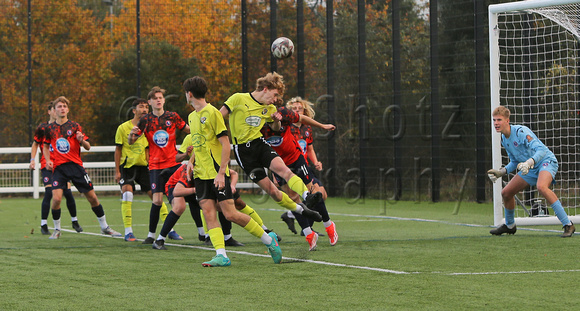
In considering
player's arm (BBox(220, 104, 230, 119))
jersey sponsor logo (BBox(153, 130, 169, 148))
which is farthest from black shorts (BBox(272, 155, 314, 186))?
jersey sponsor logo (BBox(153, 130, 169, 148))

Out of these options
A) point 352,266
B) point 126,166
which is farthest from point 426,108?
point 352,266

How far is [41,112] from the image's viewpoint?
934 inches

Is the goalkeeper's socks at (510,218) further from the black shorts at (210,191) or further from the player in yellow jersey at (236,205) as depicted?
the black shorts at (210,191)

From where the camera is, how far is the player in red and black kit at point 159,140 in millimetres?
9625

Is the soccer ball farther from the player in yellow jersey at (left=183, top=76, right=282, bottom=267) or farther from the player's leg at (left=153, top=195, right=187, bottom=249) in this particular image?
the player in yellow jersey at (left=183, top=76, right=282, bottom=267)

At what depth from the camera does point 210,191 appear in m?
7.27

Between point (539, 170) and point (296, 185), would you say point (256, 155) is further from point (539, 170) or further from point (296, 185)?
point (539, 170)

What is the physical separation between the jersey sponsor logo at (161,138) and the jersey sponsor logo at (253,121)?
1884 mm

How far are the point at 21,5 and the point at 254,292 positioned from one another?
22116 millimetres

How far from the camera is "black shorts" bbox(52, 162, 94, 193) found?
1067 cm

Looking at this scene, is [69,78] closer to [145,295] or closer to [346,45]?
[346,45]

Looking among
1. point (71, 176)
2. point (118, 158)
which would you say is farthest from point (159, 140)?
point (71, 176)

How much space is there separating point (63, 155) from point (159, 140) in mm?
1773

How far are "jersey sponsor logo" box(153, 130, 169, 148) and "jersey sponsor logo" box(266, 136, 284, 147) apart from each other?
4.84ft
